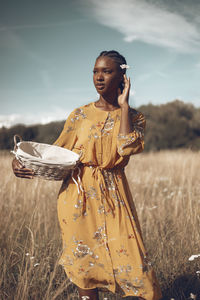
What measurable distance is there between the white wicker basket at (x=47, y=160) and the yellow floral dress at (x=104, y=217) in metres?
0.10

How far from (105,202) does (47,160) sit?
1.58 ft

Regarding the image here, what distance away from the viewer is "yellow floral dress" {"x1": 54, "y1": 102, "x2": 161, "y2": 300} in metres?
1.91

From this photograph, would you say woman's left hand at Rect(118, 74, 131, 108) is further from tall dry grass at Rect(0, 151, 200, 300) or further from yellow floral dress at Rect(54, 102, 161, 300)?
tall dry grass at Rect(0, 151, 200, 300)

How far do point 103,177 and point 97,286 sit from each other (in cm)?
71

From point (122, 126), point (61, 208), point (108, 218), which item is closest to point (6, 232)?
point (61, 208)

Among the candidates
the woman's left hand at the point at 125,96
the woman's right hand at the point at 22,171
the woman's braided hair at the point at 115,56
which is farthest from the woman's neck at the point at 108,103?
the woman's right hand at the point at 22,171

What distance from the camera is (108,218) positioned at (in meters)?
1.99

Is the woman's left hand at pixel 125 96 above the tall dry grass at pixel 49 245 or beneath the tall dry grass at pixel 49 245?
above

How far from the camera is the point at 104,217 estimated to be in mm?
1989

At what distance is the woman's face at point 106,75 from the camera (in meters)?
2.07

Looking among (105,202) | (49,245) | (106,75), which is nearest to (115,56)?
(106,75)

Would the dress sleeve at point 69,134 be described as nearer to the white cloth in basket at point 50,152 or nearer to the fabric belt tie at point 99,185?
the white cloth in basket at point 50,152

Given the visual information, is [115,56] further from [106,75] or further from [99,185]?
[99,185]

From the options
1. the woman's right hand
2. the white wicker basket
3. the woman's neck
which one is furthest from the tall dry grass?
the woman's neck
